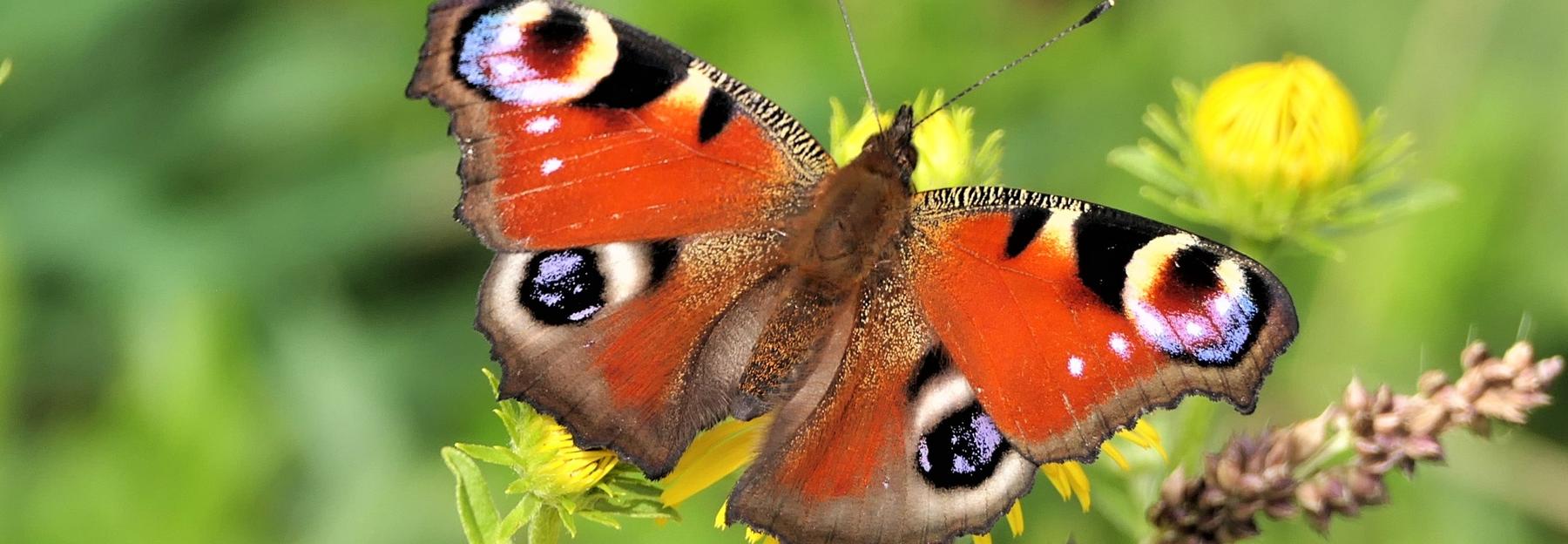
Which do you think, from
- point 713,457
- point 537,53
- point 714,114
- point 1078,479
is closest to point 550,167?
point 537,53

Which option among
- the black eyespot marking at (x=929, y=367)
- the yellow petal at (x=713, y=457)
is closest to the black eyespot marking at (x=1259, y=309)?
the black eyespot marking at (x=929, y=367)

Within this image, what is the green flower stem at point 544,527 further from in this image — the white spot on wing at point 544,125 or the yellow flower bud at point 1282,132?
the yellow flower bud at point 1282,132

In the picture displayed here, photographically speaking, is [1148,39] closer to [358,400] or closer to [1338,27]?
[1338,27]

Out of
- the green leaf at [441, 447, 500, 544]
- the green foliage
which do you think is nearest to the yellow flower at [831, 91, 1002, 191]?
the green foliage

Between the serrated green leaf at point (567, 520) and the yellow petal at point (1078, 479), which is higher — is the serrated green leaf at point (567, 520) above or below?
above

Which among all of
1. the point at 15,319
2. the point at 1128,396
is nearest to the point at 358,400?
the point at 15,319

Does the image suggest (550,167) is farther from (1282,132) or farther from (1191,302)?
(1282,132)

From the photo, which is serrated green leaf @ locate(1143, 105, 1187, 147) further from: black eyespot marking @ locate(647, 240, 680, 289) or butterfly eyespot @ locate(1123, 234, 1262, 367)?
black eyespot marking @ locate(647, 240, 680, 289)
